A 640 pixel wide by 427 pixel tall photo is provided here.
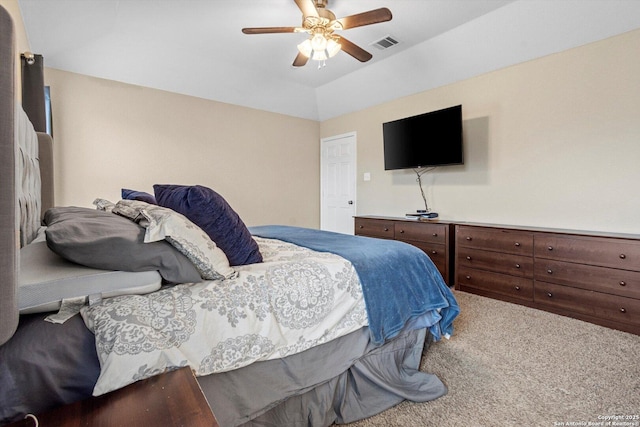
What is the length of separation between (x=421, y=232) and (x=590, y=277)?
5.14 feet

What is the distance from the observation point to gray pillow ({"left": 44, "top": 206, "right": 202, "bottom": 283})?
3.31 ft

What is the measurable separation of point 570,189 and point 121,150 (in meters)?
4.90

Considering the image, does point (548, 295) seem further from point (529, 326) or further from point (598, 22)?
point (598, 22)

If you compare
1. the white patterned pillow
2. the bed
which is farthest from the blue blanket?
the white patterned pillow

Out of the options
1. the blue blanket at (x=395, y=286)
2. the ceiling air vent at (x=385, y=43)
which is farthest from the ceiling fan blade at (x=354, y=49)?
the blue blanket at (x=395, y=286)

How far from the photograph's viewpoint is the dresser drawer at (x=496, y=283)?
2.94m

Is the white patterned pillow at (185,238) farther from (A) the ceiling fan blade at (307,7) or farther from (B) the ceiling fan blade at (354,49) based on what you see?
(B) the ceiling fan blade at (354,49)

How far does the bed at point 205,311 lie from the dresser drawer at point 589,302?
1.47m

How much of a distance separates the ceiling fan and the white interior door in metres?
2.53

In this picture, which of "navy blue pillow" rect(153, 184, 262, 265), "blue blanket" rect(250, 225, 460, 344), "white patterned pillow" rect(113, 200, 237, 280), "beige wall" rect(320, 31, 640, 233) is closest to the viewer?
"white patterned pillow" rect(113, 200, 237, 280)

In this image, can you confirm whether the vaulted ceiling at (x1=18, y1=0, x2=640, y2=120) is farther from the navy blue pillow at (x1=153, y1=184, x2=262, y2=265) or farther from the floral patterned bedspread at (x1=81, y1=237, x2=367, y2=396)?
the floral patterned bedspread at (x1=81, y1=237, x2=367, y2=396)

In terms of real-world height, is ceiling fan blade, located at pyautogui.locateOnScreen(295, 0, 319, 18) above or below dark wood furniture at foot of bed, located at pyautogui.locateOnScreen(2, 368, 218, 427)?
above

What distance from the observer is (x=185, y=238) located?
117cm

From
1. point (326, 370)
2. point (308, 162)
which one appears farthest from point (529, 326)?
point (308, 162)
